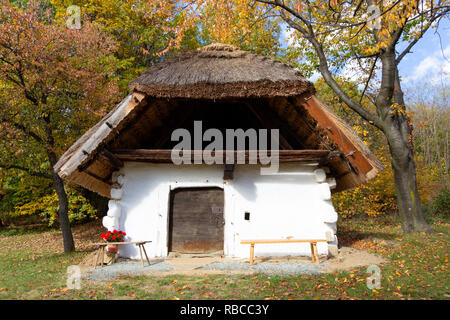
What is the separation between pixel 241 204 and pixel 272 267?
1.54 m

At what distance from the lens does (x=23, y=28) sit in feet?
22.9

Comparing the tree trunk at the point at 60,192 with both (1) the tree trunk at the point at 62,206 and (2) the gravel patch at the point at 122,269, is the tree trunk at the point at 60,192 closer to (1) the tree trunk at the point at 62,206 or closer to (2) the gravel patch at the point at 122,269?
(1) the tree trunk at the point at 62,206

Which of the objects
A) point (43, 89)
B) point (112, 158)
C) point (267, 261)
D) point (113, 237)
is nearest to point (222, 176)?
point (267, 261)

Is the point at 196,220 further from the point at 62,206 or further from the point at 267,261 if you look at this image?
the point at 62,206

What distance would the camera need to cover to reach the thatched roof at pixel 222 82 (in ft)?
18.8

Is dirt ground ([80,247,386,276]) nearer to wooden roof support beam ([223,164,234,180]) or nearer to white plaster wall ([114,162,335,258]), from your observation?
white plaster wall ([114,162,335,258])

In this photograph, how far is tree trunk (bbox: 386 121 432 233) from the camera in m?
7.68

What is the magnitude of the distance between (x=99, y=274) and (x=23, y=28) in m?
6.37

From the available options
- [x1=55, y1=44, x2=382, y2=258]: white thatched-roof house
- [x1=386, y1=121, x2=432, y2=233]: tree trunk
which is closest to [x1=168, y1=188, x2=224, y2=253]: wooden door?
[x1=55, y1=44, x2=382, y2=258]: white thatched-roof house

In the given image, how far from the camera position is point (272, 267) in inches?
204

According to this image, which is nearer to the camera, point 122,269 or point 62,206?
point 122,269

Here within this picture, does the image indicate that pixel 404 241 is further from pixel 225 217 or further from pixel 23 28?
pixel 23 28

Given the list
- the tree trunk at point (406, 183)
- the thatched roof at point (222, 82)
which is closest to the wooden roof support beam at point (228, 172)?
the thatched roof at point (222, 82)

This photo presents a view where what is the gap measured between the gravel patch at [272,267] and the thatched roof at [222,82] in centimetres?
337
